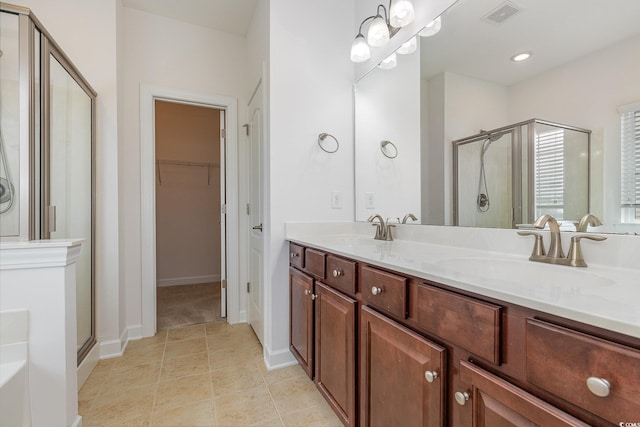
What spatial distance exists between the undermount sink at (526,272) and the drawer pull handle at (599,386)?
23 centimetres

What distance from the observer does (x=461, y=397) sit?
2.28ft

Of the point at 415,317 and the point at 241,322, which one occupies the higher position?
the point at 415,317

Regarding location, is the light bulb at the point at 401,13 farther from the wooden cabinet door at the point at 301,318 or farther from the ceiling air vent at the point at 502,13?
the wooden cabinet door at the point at 301,318

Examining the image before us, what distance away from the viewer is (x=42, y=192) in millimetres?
1466

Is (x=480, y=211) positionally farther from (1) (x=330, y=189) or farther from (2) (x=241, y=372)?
(2) (x=241, y=372)

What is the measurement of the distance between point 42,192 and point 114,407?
119 cm

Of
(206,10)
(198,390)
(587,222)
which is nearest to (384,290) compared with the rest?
(587,222)

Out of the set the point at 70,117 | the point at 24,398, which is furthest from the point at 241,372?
the point at 70,117

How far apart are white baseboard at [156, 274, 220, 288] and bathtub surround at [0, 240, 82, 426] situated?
2983mm

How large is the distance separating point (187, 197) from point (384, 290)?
149 inches

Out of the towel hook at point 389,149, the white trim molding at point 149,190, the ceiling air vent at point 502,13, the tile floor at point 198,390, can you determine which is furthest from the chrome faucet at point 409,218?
the white trim molding at point 149,190

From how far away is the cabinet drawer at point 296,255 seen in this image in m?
1.69

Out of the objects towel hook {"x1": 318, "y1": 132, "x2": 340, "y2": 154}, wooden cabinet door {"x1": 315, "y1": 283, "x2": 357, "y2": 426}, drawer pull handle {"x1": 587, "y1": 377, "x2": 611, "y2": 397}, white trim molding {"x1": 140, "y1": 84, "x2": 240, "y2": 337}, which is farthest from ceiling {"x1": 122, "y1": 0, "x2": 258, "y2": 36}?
drawer pull handle {"x1": 587, "y1": 377, "x2": 611, "y2": 397}

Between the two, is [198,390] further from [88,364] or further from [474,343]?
[474,343]
